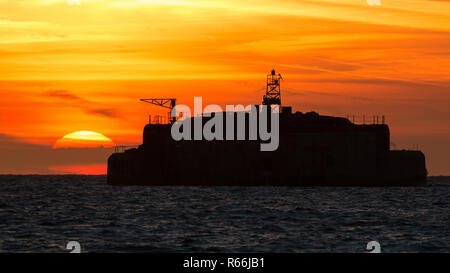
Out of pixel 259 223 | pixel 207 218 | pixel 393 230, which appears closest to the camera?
pixel 393 230

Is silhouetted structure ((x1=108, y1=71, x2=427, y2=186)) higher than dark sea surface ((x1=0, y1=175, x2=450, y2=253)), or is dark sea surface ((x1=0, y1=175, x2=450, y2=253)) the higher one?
silhouetted structure ((x1=108, y1=71, x2=427, y2=186))

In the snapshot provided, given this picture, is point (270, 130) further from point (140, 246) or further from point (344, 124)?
point (140, 246)

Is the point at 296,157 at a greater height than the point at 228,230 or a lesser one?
greater

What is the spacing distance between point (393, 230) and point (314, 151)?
70181 millimetres

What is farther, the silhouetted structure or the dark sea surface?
the silhouetted structure

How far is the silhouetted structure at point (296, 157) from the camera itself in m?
104

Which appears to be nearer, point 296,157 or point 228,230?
point 228,230

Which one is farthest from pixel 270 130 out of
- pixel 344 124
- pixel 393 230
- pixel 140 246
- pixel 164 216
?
pixel 140 246

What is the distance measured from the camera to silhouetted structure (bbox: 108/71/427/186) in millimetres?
104250

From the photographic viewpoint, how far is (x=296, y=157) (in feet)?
350

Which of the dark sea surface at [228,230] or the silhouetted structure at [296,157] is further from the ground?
the silhouetted structure at [296,157]

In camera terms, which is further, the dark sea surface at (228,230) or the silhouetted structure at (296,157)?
the silhouetted structure at (296,157)
